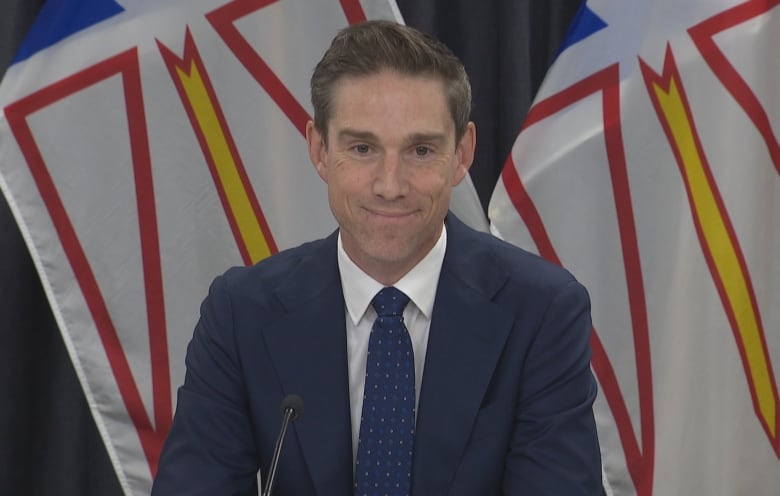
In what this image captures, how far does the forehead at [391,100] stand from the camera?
168cm

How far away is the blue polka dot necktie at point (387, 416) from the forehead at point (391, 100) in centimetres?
31

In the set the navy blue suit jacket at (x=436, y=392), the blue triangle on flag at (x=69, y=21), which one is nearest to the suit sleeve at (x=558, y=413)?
the navy blue suit jacket at (x=436, y=392)

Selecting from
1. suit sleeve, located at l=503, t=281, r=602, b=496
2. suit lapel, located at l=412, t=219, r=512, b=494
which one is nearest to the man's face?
suit lapel, located at l=412, t=219, r=512, b=494

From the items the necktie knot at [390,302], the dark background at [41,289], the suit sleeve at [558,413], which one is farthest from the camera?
the dark background at [41,289]

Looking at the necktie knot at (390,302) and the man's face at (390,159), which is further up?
the man's face at (390,159)

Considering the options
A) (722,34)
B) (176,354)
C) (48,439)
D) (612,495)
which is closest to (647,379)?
(612,495)

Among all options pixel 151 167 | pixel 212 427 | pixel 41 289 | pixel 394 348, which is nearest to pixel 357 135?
pixel 394 348

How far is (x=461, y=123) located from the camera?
5.81ft

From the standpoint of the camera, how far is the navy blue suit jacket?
5.62ft

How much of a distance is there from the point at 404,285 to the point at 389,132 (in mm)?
260

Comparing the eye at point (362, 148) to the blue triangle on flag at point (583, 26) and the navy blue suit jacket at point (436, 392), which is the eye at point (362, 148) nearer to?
the navy blue suit jacket at point (436, 392)

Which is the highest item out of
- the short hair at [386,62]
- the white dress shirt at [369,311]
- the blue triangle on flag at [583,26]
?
the blue triangle on flag at [583,26]

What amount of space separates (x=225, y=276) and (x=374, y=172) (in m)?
0.34

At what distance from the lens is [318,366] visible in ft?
5.82
